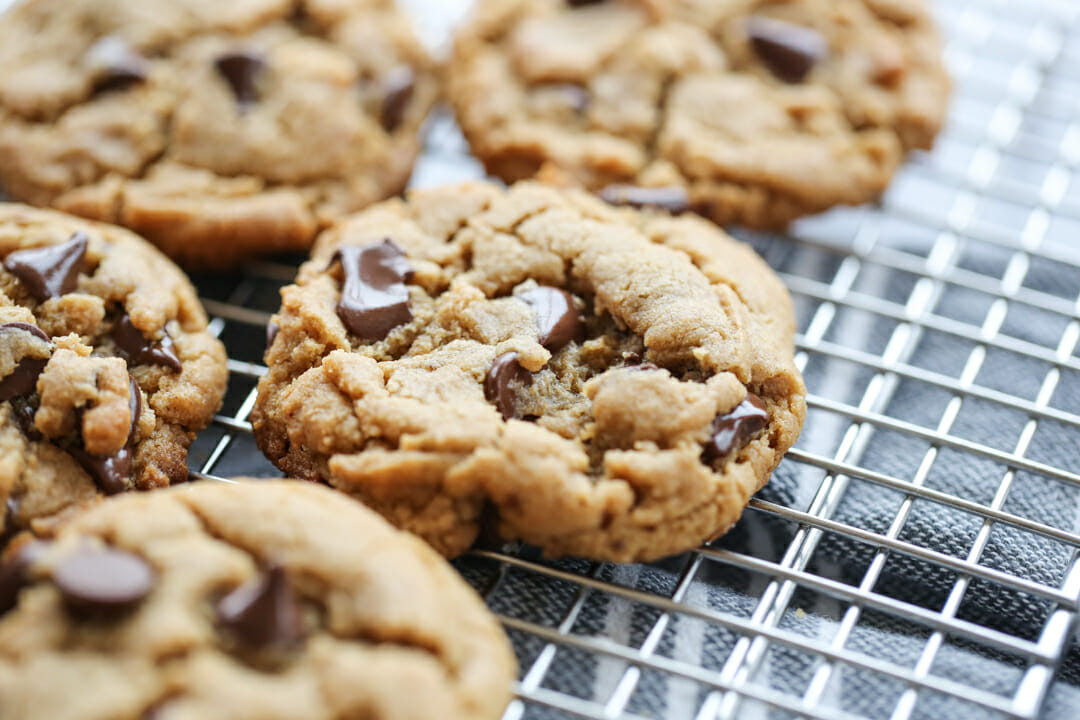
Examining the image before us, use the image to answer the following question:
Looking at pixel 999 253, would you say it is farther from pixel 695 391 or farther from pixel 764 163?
pixel 695 391

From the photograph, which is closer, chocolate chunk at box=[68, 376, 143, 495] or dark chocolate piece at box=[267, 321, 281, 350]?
chocolate chunk at box=[68, 376, 143, 495]

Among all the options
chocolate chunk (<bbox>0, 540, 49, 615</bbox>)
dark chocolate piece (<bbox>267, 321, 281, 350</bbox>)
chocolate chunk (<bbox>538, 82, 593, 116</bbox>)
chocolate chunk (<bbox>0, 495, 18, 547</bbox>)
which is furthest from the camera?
chocolate chunk (<bbox>538, 82, 593, 116</bbox>)

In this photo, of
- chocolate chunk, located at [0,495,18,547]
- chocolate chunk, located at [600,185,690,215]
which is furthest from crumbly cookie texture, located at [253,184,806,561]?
chocolate chunk, located at [0,495,18,547]

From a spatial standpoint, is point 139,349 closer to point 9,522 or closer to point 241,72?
point 9,522

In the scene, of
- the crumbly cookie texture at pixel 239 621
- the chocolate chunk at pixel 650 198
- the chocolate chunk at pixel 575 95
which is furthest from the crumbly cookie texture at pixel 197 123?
the crumbly cookie texture at pixel 239 621

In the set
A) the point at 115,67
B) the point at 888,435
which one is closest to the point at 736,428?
the point at 888,435

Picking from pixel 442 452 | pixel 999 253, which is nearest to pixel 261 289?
pixel 442 452

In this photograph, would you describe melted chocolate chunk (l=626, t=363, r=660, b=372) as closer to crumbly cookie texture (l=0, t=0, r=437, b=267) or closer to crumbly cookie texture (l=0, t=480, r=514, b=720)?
crumbly cookie texture (l=0, t=480, r=514, b=720)
